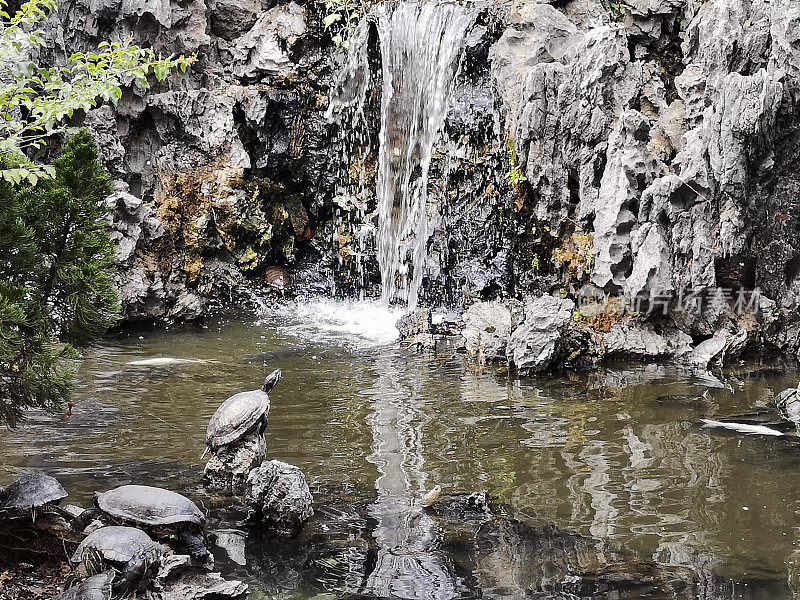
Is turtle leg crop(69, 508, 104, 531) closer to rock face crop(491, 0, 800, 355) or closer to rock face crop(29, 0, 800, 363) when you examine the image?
rock face crop(29, 0, 800, 363)

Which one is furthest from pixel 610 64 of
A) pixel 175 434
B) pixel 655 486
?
pixel 175 434

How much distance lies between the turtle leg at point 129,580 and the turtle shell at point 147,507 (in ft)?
1.74

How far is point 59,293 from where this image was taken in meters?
5.00

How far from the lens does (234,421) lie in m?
6.28

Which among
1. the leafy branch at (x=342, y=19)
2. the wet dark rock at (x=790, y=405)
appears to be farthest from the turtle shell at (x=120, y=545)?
the leafy branch at (x=342, y=19)

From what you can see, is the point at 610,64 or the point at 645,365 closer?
the point at 645,365

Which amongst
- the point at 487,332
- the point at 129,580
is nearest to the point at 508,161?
the point at 487,332

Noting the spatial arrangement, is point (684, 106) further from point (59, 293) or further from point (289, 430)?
point (59, 293)

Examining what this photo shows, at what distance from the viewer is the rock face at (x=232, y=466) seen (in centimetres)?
631

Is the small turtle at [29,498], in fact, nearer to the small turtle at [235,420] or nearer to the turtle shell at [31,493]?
the turtle shell at [31,493]

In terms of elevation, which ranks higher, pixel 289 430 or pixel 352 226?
pixel 352 226

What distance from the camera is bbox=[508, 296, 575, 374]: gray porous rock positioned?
9.83m

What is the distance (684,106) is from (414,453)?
24.8ft

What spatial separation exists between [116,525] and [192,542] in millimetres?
506
